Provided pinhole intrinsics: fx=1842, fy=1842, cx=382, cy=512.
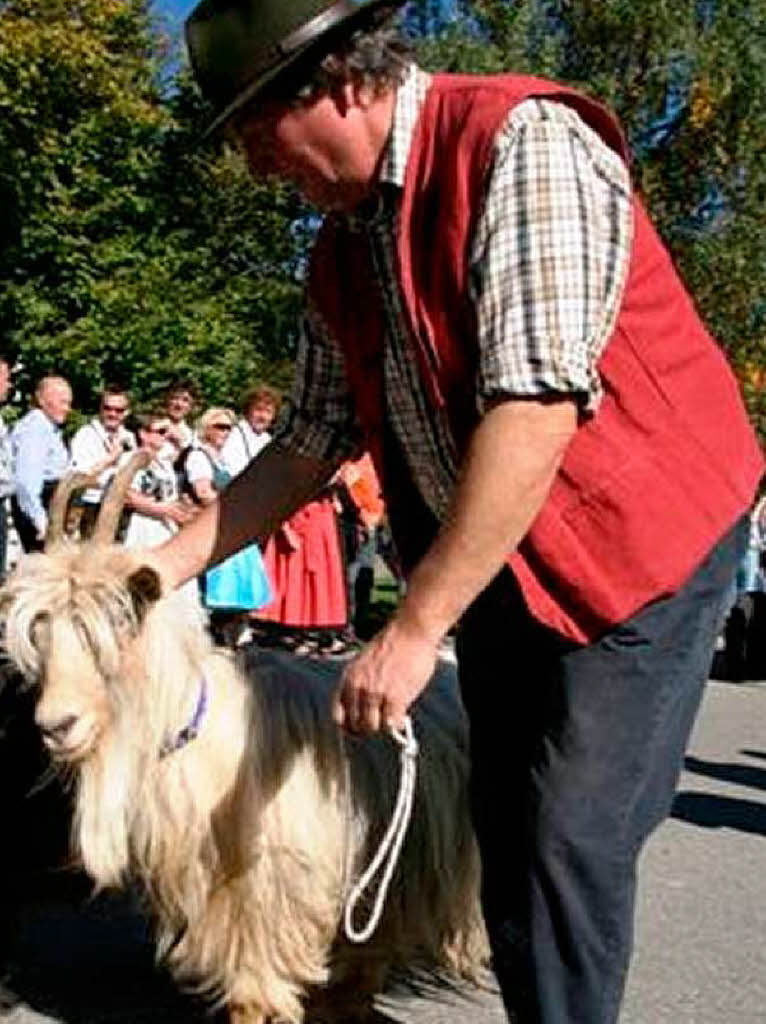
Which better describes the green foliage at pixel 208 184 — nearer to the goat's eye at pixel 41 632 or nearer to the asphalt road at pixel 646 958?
the asphalt road at pixel 646 958

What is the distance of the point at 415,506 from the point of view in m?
3.21

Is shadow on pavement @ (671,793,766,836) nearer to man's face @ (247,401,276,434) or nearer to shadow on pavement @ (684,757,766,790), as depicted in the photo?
shadow on pavement @ (684,757,766,790)

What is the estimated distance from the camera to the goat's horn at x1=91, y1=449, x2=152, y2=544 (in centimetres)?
434

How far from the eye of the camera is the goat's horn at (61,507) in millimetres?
4480

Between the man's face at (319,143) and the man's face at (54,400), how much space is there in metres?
8.55

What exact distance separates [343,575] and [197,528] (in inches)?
306

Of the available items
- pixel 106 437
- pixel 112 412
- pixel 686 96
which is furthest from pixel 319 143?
pixel 686 96

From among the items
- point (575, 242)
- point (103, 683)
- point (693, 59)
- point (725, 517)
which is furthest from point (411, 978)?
point (693, 59)

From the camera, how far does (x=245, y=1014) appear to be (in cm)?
452

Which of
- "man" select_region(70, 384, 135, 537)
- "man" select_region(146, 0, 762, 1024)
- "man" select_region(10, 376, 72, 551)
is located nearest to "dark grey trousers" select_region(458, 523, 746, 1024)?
"man" select_region(146, 0, 762, 1024)

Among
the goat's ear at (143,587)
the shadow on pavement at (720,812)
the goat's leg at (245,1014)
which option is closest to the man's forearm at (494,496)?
the goat's ear at (143,587)

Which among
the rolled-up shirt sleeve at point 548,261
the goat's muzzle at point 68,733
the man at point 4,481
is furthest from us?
the man at point 4,481

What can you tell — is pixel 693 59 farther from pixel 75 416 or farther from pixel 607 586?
pixel 607 586

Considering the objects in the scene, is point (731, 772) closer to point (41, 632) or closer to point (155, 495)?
point (155, 495)
